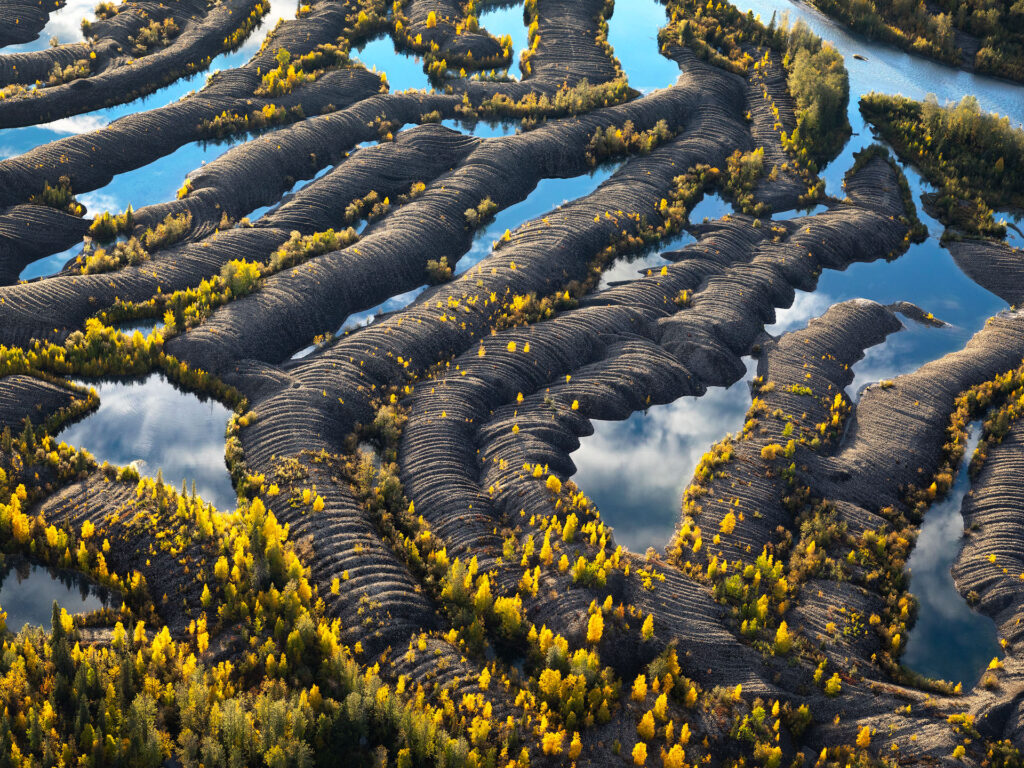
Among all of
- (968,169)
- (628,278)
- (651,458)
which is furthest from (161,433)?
(968,169)

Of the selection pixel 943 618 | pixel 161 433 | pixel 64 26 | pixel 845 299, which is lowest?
pixel 161 433

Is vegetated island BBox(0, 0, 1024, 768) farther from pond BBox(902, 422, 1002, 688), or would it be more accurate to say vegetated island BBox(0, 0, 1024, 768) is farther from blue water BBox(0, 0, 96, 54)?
blue water BBox(0, 0, 96, 54)

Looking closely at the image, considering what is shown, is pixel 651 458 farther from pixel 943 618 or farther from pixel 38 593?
pixel 38 593

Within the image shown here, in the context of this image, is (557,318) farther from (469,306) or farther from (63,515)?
(63,515)

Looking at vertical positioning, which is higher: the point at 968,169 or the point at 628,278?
the point at 968,169

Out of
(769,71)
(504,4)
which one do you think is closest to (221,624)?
(769,71)

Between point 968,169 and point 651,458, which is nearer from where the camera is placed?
point 651,458

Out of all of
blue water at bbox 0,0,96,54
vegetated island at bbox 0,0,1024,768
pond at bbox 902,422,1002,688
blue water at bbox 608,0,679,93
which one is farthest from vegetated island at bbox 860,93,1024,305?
blue water at bbox 0,0,96,54
